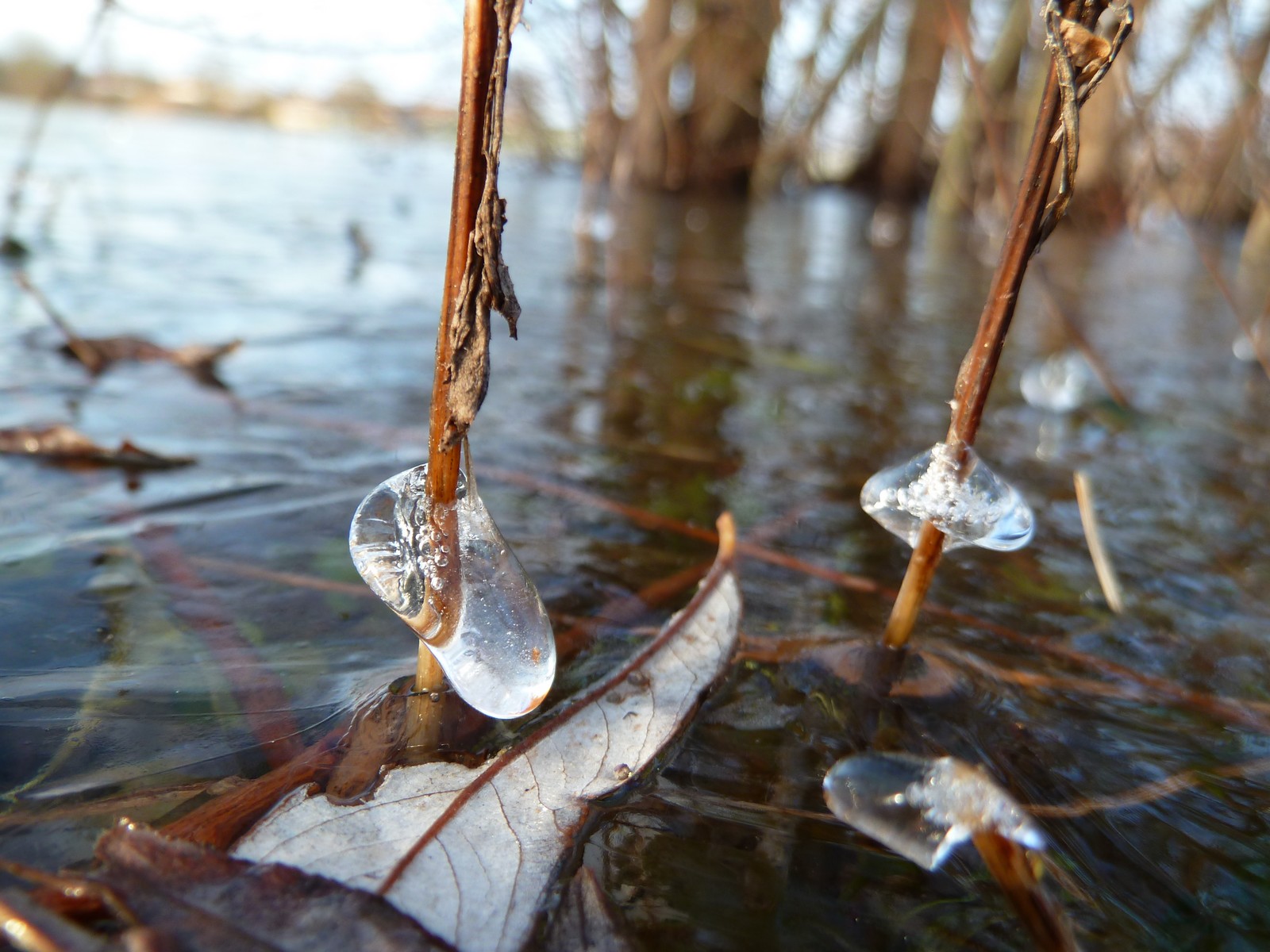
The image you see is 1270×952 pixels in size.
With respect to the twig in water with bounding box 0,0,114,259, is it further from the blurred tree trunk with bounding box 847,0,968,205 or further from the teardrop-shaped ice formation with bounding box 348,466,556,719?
the blurred tree trunk with bounding box 847,0,968,205

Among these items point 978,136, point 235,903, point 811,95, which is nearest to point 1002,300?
point 235,903

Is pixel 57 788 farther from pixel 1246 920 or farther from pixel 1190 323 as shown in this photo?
pixel 1190 323

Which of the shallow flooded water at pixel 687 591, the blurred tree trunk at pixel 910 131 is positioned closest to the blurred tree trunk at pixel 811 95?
the blurred tree trunk at pixel 910 131

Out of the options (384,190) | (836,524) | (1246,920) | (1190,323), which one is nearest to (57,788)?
(1246,920)

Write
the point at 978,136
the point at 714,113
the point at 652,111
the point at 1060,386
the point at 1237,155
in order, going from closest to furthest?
1. the point at 1060,386
2. the point at 1237,155
3. the point at 652,111
4. the point at 714,113
5. the point at 978,136

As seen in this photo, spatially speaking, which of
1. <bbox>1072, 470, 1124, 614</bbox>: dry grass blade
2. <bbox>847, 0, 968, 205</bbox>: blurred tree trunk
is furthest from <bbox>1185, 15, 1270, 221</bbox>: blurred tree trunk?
<bbox>847, 0, 968, 205</bbox>: blurred tree trunk

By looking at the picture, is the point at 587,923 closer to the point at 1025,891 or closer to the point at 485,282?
the point at 1025,891

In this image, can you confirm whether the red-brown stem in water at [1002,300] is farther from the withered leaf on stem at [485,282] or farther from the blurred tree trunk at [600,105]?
the blurred tree trunk at [600,105]
